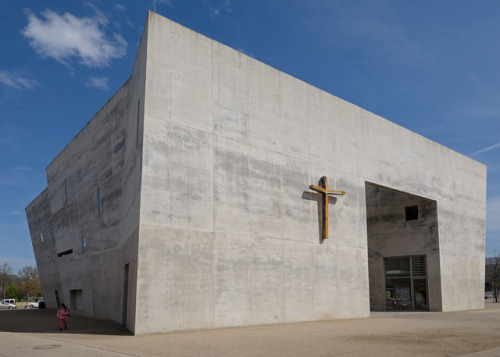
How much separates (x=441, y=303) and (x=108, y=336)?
2028cm

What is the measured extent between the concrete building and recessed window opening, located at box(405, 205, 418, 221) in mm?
65

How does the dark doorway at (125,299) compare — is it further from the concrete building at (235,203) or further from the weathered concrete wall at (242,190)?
the weathered concrete wall at (242,190)

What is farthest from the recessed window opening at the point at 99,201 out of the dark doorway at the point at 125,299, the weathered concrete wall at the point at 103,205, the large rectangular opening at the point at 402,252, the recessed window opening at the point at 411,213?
the recessed window opening at the point at 411,213

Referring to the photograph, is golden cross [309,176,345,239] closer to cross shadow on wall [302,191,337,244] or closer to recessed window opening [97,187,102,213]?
cross shadow on wall [302,191,337,244]

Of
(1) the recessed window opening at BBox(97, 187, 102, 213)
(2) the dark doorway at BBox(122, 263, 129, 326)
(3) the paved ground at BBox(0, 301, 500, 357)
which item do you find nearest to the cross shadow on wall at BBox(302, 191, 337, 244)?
(3) the paved ground at BBox(0, 301, 500, 357)

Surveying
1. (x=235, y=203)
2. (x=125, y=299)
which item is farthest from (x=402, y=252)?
(x=125, y=299)

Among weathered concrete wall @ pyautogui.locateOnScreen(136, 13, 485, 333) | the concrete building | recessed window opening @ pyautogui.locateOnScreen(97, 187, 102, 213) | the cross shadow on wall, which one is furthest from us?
recessed window opening @ pyautogui.locateOnScreen(97, 187, 102, 213)

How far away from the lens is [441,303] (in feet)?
90.4

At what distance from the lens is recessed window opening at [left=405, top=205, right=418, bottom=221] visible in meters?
29.4

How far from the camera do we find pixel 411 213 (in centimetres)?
2961

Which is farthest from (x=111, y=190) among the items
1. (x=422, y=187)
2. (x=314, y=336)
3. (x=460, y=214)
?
(x=460, y=214)

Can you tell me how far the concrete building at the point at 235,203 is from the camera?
16.1 metres

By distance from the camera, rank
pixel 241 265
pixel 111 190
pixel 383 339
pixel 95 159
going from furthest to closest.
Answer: pixel 95 159, pixel 111 190, pixel 241 265, pixel 383 339

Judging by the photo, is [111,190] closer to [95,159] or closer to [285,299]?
[95,159]
